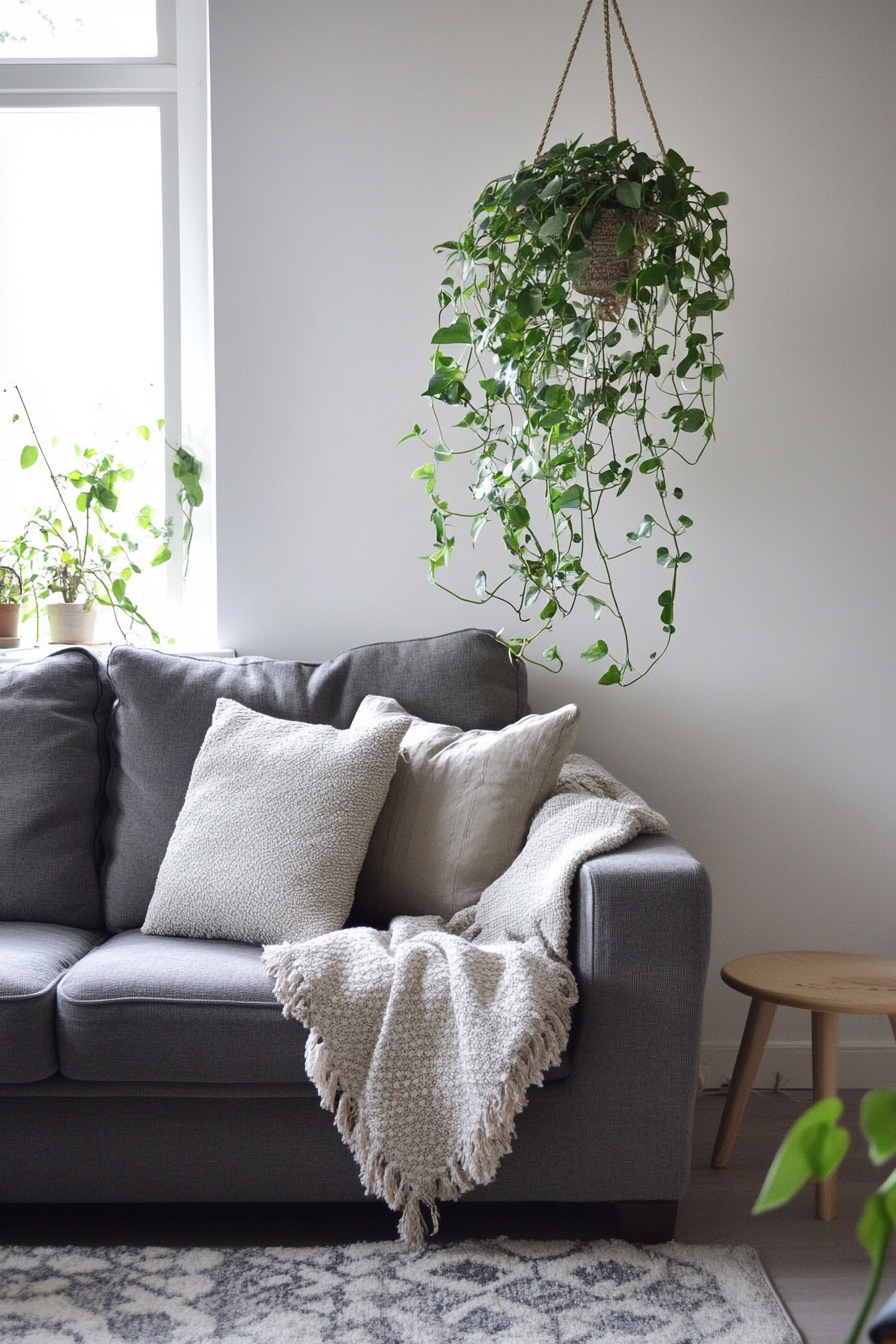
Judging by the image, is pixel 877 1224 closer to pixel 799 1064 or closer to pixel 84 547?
pixel 799 1064

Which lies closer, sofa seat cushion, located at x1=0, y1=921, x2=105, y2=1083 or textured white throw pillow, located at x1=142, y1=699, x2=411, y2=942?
sofa seat cushion, located at x1=0, y1=921, x2=105, y2=1083

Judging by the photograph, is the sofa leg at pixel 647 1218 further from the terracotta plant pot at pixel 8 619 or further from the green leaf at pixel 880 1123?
the terracotta plant pot at pixel 8 619

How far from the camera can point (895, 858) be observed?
2588 millimetres

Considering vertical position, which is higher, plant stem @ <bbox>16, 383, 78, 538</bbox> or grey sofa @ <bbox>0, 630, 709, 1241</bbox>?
plant stem @ <bbox>16, 383, 78, 538</bbox>

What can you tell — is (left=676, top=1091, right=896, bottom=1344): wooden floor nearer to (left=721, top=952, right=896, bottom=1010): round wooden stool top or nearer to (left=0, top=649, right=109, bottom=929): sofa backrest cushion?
(left=721, top=952, right=896, bottom=1010): round wooden stool top

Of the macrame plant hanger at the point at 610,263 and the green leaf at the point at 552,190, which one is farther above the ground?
the green leaf at the point at 552,190

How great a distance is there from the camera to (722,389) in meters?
2.55

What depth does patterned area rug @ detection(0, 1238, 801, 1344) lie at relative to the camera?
1.51m

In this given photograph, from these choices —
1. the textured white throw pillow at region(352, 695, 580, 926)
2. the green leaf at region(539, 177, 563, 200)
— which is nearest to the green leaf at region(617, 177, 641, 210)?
the green leaf at region(539, 177, 563, 200)

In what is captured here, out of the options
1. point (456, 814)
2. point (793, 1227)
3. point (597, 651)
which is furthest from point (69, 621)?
point (793, 1227)

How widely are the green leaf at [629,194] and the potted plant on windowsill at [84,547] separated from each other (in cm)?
136

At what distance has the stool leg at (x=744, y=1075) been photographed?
2.08 meters

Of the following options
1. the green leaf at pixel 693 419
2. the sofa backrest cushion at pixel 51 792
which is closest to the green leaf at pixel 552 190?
the green leaf at pixel 693 419

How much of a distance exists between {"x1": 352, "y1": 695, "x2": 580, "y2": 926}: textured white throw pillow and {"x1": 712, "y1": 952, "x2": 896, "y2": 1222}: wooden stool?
0.51 metres
